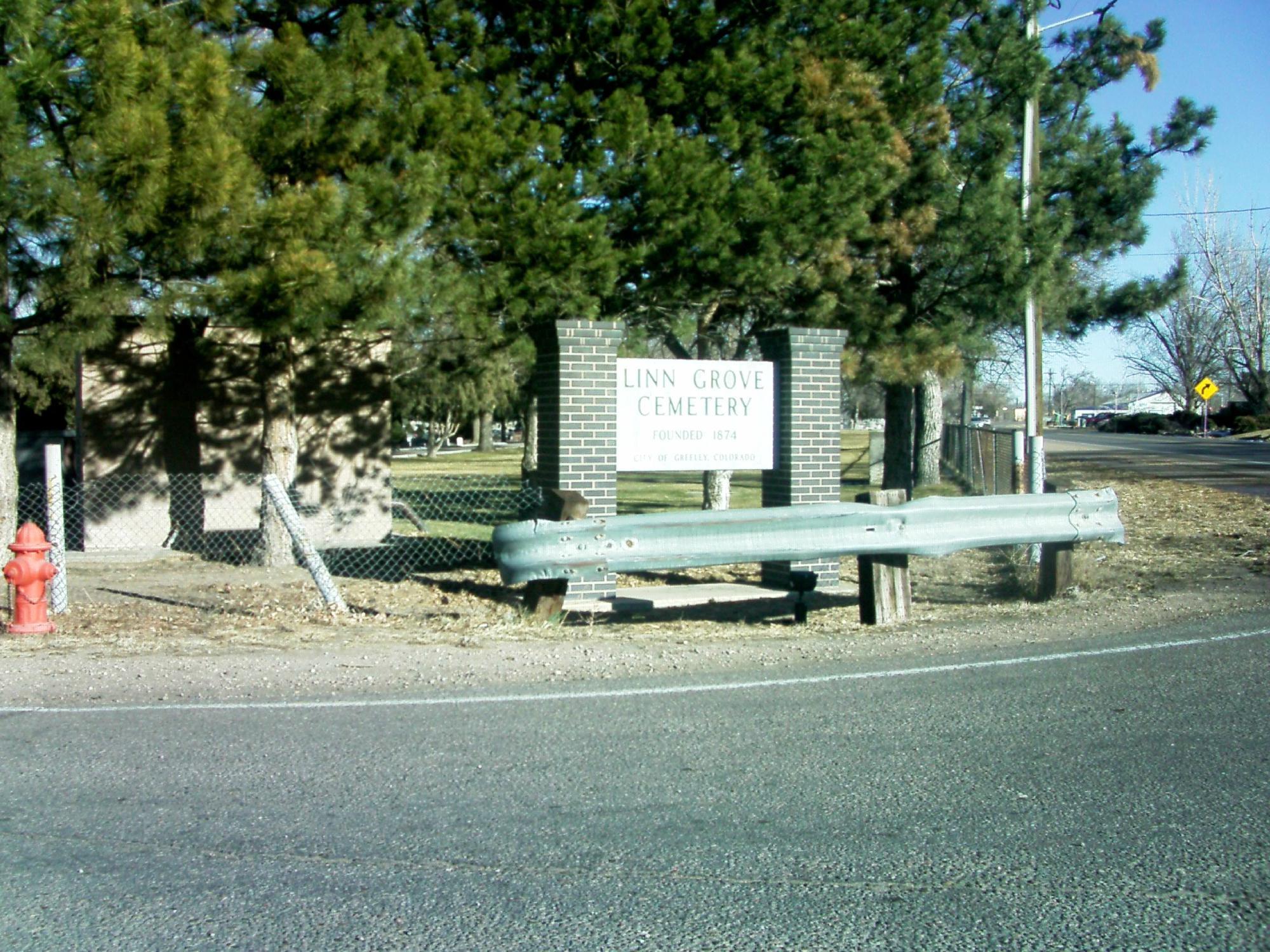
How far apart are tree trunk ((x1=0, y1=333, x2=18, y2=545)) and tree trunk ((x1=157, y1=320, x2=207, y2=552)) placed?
3.85 m

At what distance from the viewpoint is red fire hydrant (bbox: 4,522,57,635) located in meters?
9.30

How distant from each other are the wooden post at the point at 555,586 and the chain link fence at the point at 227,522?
433cm

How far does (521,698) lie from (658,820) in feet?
7.83

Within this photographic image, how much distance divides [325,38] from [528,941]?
11.6m

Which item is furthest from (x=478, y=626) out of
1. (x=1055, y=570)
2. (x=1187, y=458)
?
(x=1187, y=458)

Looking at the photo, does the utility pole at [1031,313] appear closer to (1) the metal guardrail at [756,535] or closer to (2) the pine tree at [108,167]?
(1) the metal guardrail at [756,535]

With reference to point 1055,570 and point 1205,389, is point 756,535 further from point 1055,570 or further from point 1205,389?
point 1205,389

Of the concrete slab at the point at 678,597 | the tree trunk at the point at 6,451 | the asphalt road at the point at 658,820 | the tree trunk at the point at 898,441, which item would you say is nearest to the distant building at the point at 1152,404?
the tree trunk at the point at 898,441

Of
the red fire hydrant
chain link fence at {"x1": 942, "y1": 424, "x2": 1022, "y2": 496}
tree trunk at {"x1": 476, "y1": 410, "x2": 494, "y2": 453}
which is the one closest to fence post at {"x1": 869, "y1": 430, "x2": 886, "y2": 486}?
chain link fence at {"x1": 942, "y1": 424, "x2": 1022, "y2": 496}

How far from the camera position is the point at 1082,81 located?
17156mm

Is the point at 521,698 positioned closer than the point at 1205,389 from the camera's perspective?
Yes

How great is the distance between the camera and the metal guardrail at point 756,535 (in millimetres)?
9266

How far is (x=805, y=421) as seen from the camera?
12109mm

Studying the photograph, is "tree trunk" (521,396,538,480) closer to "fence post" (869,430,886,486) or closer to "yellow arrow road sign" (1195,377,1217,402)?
"fence post" (869,430,886,486)
